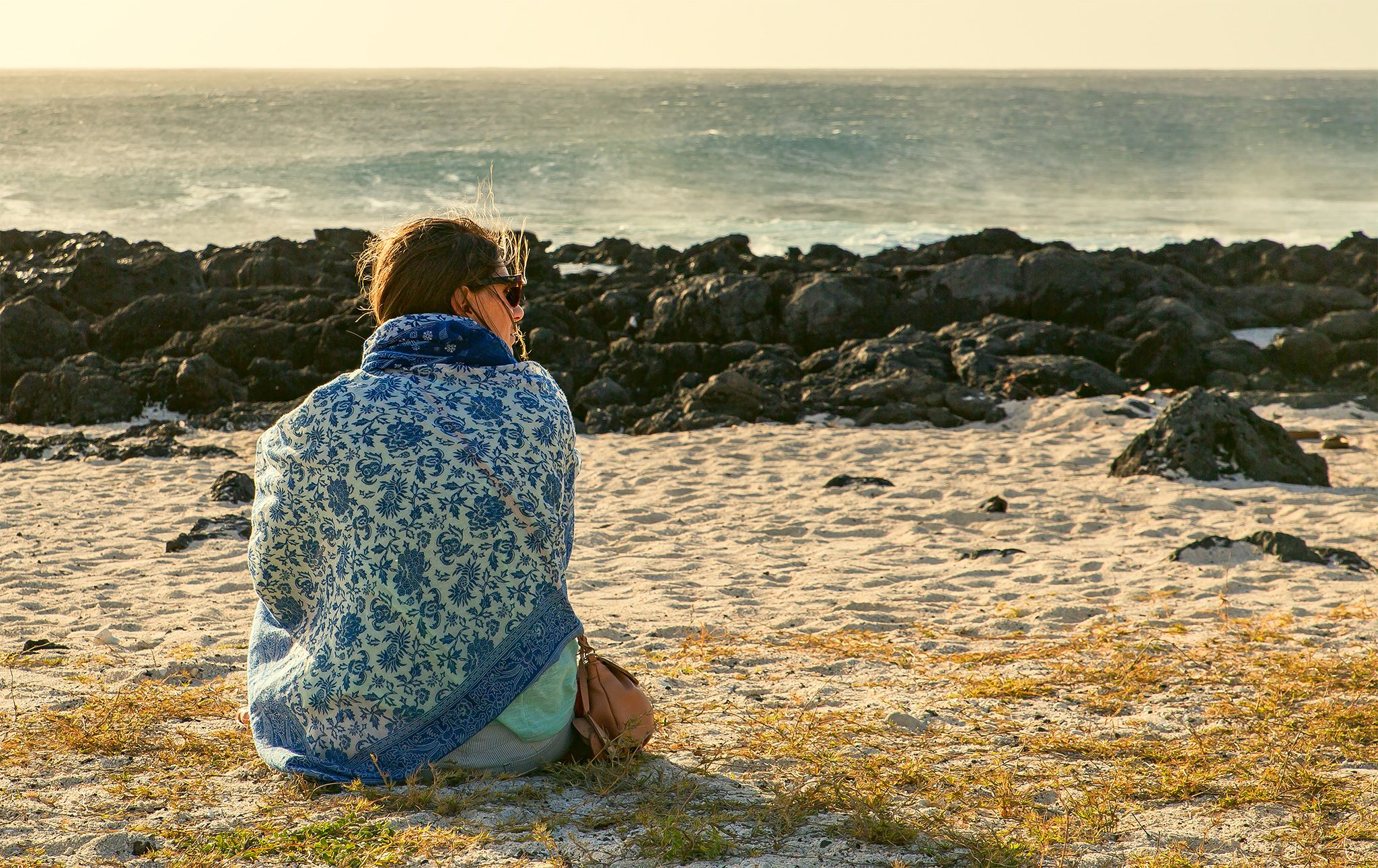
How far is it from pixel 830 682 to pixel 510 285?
6.59 ft

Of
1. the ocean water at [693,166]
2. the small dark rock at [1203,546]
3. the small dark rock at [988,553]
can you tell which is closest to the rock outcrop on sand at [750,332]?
the small dark rock at [988,553]

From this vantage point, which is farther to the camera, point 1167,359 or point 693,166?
point 693,166

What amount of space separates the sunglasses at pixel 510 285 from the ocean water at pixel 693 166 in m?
18.1

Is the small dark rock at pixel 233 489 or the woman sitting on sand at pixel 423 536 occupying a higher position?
the woman sitting on sand at pixel 423 536

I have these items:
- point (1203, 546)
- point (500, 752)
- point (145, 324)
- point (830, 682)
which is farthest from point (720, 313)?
point (500, 752)

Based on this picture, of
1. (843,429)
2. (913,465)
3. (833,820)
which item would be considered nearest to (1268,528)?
(913,465)

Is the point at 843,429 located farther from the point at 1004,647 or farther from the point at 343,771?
the point at 343,771

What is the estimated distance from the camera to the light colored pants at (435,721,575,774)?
3.17 metres

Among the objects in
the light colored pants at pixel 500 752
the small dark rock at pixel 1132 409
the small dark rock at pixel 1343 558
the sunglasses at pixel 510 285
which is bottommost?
the small dark rock at pixel 1132 409

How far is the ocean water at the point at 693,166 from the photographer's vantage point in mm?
33062

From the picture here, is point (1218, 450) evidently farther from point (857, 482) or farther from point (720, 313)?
point (720, 313)

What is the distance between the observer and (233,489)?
7945 mm

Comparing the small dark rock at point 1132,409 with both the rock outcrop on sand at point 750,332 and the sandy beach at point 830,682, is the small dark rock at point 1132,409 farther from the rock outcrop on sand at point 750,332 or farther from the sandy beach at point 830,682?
the sandy beach at point 830,682


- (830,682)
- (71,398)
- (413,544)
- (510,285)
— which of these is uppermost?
(510,285)
